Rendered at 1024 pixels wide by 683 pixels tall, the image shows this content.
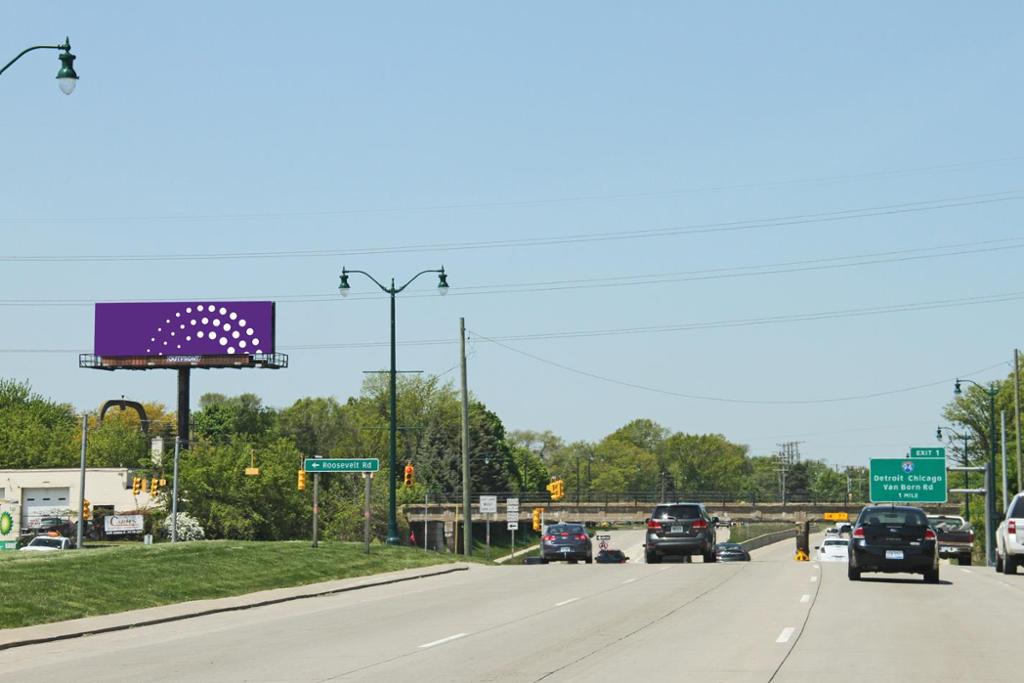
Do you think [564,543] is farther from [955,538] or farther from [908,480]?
[908,480]

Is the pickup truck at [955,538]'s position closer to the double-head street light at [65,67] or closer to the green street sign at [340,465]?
the green street sign at [340,465]

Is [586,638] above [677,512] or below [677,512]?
below

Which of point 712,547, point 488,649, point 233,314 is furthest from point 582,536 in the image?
point 233,314

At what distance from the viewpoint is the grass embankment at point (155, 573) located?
24.2m

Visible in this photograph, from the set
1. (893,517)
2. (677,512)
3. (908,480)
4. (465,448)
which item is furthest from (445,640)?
(908,480)

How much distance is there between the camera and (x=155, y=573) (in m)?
29.4

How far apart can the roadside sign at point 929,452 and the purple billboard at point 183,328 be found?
46360 millimetres

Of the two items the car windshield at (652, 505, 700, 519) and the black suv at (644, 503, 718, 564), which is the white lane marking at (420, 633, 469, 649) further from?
the car windshield at (652, 505, 700, 519)

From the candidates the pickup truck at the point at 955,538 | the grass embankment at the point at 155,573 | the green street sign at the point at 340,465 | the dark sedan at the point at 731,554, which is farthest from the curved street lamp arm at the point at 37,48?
the dark sedan at the point at 731,554

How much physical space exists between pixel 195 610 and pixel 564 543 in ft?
111

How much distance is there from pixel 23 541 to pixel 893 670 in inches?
3125

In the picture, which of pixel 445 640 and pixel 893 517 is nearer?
pixel 445 640

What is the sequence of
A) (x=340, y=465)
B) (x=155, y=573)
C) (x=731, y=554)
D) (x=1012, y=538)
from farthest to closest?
(x=731, y=554), (x=340, y=465), (x=1012, y=538), (x=155, y=573)

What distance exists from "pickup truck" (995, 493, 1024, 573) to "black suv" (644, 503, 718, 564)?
8.58m
